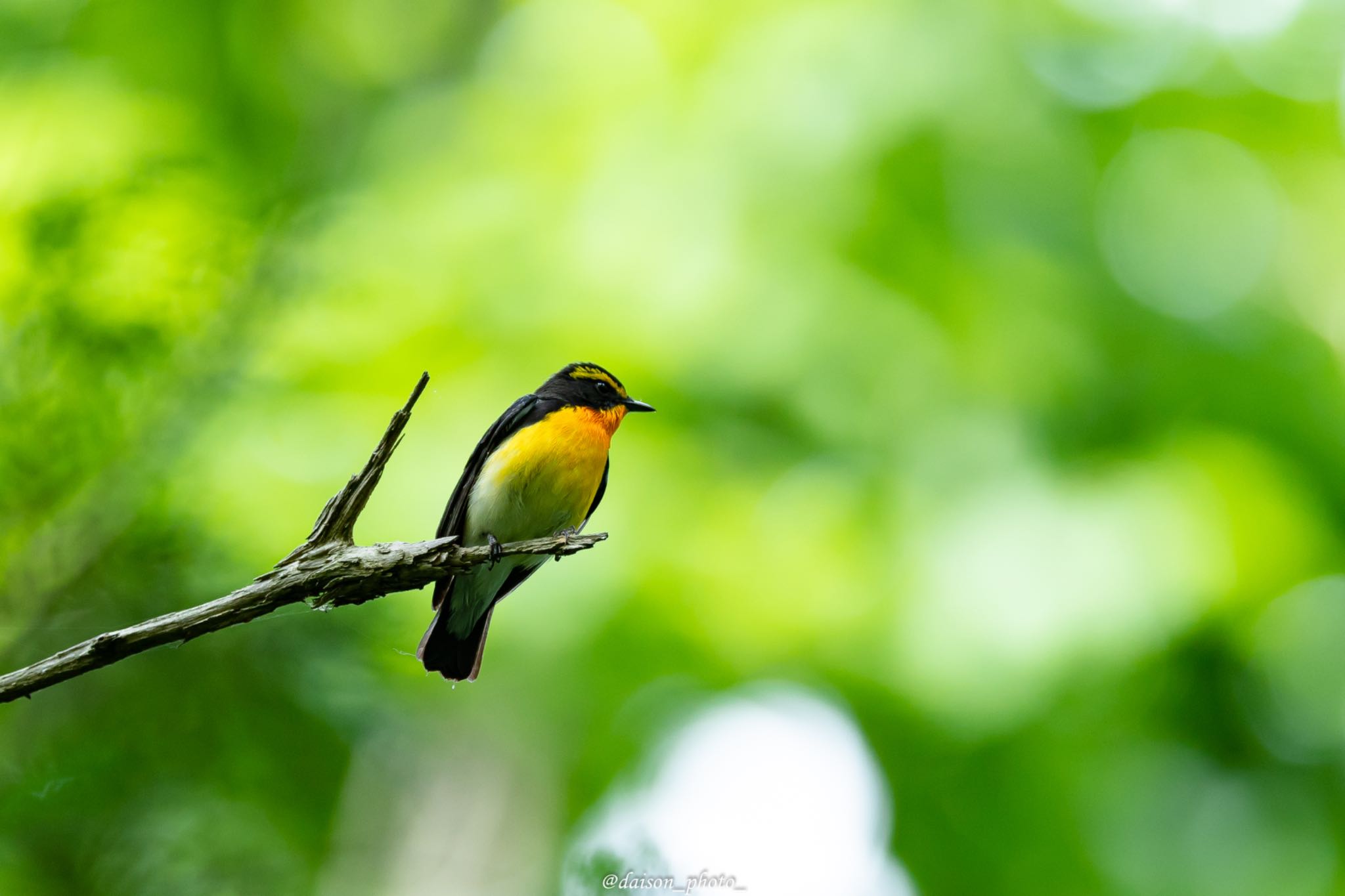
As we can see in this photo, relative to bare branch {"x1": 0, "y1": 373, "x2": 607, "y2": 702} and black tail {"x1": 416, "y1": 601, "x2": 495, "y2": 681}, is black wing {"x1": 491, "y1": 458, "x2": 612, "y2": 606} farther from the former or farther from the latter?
bare branch {"x1": 0, "y1": 373, "x2": 607, "y2": 702}

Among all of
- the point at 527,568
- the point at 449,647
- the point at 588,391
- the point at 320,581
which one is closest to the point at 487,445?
the point at 588,391

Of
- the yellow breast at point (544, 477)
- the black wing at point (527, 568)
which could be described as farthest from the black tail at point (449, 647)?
the yellow breast at point (544, 477)

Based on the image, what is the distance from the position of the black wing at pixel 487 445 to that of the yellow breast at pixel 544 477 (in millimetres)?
31

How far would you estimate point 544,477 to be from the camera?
314 centimetres

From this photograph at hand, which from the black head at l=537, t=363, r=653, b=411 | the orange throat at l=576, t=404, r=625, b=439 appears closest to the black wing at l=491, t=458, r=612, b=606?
the orange throat at l=576, t=404, r=625, b=439

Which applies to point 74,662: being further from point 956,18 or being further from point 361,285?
point 956,18

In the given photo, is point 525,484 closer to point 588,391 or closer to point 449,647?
point 588,391

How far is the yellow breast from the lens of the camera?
314cm

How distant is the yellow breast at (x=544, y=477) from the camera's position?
3141 millimetres

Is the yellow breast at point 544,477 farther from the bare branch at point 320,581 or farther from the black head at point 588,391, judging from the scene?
the bare branch at point 320,581

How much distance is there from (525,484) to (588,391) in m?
0.46

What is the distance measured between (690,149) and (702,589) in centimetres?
345

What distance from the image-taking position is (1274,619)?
25.6 feet

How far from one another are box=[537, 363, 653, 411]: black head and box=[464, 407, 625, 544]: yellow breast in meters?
0.08
